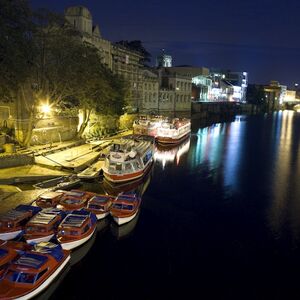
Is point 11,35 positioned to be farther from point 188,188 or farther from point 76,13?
point 76,13

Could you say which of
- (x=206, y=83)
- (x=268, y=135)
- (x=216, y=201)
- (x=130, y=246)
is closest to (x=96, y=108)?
(x=216, y=201)

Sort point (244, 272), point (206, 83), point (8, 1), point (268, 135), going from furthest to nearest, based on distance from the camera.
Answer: point (206, 83), point (268, 135), point (8, 1), point (244, 272)

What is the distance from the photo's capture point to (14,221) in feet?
78.8

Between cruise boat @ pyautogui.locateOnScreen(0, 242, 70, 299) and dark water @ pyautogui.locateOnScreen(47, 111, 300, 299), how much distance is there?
1361mm

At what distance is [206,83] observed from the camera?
516 ft

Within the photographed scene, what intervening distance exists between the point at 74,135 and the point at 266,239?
3787cm

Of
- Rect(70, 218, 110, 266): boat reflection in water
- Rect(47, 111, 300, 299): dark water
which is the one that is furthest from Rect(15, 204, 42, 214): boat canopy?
Rect(47, 111, 300, 299): dark water

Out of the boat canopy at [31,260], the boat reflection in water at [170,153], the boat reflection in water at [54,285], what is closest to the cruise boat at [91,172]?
the boat reflection in water at [170,153]

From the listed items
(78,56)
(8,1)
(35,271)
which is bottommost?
(35,271)

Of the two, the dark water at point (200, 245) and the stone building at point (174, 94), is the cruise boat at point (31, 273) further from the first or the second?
the stone building at point (174, 94)

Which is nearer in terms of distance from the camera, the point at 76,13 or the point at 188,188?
the point at 188,188

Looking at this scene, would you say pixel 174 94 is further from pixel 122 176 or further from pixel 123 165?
pixel 122 176

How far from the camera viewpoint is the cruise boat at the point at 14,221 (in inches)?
928

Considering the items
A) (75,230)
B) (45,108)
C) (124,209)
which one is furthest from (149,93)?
(75,230)
